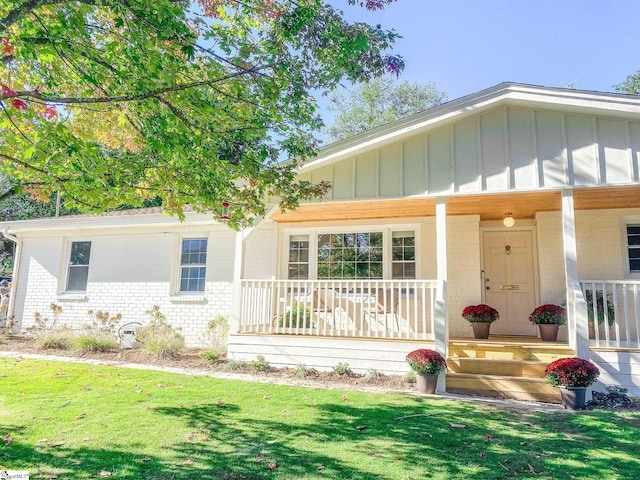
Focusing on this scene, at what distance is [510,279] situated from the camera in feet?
29.1

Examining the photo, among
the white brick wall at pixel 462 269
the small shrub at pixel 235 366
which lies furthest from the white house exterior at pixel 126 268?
the white brick wall at pixel 462 269

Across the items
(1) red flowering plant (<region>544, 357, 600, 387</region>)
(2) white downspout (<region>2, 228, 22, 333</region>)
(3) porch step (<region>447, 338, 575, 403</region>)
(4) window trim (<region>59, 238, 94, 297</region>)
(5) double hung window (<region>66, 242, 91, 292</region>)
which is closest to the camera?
(1) red flowering plant (<region>544, 357, 600, 387</region>)

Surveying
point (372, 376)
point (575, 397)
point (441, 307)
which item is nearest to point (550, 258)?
point (441, 307)

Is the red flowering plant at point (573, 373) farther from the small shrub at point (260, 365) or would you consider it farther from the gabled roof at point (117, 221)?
the gabled roof at point (117, 221)

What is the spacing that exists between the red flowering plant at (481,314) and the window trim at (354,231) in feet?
4.40

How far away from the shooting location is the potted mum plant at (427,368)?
19.7ft

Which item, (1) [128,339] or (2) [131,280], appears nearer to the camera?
(1) [128,339]

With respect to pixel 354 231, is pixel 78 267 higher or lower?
lower

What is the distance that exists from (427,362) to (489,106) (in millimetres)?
4176

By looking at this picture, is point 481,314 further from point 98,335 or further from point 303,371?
Result: point 98,335

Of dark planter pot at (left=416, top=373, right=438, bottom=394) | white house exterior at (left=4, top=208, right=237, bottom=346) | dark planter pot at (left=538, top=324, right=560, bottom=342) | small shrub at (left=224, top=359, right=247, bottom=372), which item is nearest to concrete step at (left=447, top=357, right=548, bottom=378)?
dark planter pot at (left=416, top=373, right=438, bottom=394)

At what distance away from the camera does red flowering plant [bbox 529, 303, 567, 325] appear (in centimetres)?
758

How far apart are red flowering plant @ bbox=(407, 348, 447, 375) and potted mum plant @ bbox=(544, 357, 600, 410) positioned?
1.50 meters

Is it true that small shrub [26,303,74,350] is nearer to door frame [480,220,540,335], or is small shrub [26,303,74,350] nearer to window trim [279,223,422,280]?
window trim [279,223,422,280]
